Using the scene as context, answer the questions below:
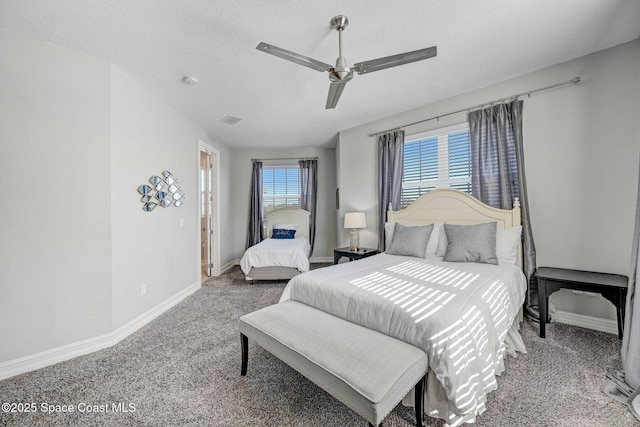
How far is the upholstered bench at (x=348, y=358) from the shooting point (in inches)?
44.1

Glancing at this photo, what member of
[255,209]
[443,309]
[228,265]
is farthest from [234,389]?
[255,209]

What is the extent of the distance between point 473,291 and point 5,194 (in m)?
3.53

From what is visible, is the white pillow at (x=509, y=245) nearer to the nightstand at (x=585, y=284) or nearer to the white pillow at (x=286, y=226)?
the nightstand at (x=585, y=284)

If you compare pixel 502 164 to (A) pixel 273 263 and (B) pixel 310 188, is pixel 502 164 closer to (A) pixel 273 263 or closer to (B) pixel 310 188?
(A) pixel 273 263

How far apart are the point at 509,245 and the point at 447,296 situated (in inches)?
59.3

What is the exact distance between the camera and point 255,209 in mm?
5770

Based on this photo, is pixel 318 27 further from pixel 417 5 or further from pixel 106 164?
pixel 106 164

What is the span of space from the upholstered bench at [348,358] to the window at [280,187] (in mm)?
4282

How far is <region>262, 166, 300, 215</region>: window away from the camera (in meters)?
5.94

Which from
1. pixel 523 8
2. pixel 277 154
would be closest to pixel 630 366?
pixel 523 8

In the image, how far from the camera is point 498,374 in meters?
1.76

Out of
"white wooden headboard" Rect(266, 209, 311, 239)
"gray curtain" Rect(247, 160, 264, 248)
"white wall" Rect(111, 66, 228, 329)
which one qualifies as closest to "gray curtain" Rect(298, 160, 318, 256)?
"white wooden headboard" Rect(266, 209, 311, 239)

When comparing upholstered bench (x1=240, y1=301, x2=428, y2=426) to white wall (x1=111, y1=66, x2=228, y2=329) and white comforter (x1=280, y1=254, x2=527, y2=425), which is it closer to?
white comforter (x1=280, y1=254, x2=527, y2=425)

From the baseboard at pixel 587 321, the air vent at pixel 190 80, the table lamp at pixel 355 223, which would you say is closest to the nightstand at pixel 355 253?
the table lamp at pixel 355 223
